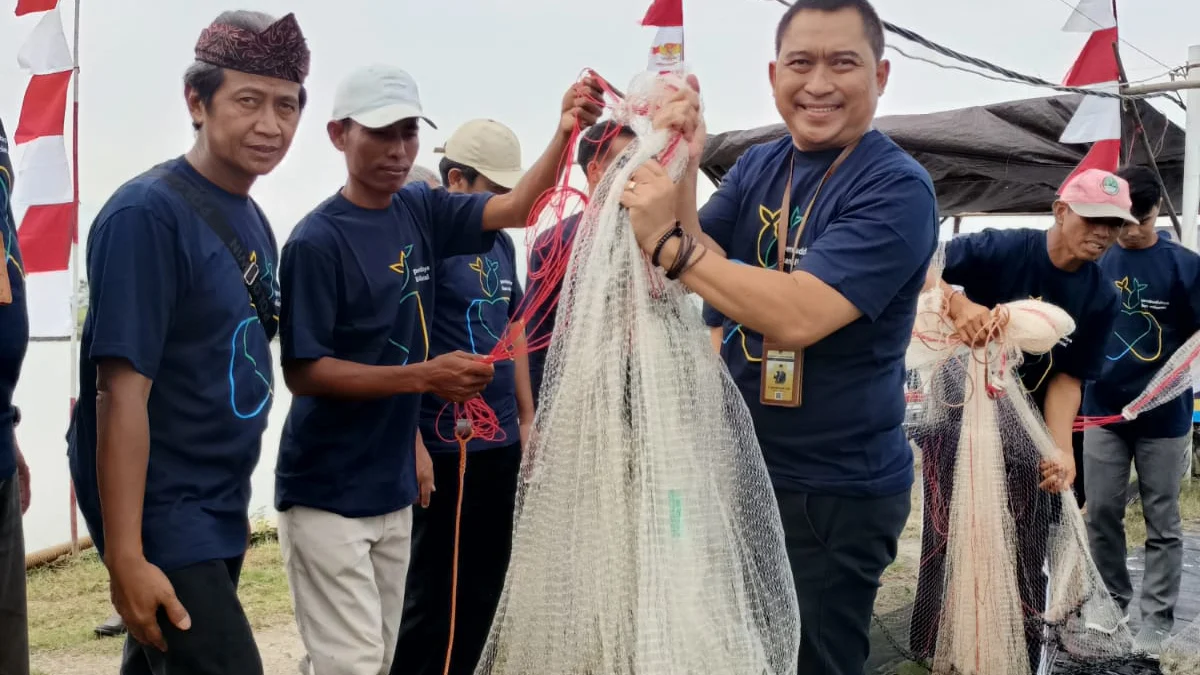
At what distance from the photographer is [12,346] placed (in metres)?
2.07

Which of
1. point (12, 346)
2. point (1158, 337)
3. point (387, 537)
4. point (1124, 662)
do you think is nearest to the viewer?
point (12, 346)

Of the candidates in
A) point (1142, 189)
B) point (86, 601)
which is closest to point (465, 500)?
point (86, 601)

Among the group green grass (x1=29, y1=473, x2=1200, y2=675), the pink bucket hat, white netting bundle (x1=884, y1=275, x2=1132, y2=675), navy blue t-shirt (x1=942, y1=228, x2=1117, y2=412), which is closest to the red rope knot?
white netting bundle (x1=884, y1=275, x2=1132, y2=675)

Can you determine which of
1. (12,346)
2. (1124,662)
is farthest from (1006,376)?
(12,346)

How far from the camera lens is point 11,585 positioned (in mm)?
2168

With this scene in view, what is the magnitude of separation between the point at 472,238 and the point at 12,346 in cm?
112

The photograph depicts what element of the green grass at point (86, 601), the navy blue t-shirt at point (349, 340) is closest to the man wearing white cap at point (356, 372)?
the navy blue t-shirt at point (349, 340)

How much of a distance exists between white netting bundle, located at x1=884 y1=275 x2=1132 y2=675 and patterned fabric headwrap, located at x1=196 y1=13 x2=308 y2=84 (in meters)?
2.29

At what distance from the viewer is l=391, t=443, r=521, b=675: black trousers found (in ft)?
10.4

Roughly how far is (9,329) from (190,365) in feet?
1.80

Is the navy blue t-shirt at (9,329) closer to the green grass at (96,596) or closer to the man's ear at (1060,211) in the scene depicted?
the green grass at (96,596)

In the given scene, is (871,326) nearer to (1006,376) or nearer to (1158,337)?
(1006,376)

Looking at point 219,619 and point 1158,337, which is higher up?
point 1158,337

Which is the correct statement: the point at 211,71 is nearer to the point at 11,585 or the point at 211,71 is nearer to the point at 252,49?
the point at 252,49
